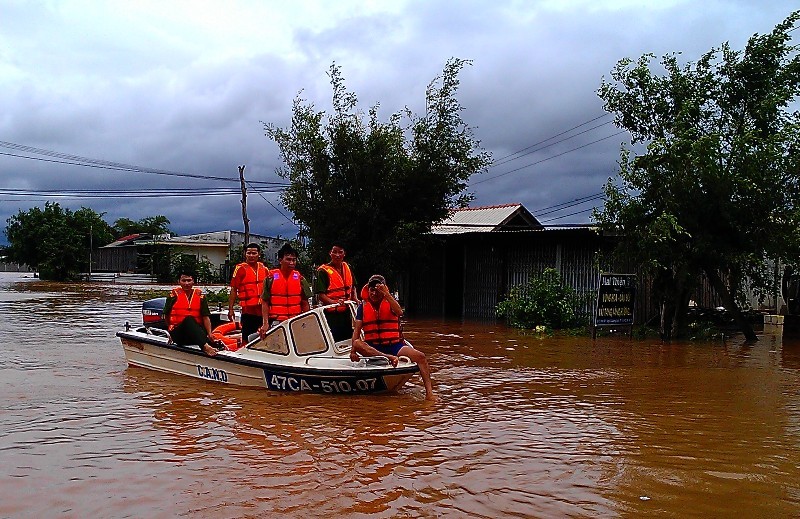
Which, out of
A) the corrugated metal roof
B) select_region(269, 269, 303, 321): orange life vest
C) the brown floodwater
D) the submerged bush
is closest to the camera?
the brown floodwater

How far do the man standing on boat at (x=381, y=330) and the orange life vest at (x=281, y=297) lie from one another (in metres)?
1.34

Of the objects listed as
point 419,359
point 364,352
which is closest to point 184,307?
point 364,352

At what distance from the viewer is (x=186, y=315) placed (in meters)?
10.7

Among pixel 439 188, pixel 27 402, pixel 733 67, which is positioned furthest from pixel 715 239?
pixel 27 402

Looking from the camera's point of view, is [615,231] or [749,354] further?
[615,231]

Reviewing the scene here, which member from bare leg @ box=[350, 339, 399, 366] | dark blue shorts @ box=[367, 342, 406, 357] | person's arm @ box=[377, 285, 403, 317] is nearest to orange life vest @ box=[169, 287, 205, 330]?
bare leg @ box=[350, 339, 399, 366]

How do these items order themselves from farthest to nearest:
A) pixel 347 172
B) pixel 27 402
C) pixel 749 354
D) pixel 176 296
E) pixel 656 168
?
1. pixel 347 172
2. pixel 656 168
3. pixel 749 354
4. pixel 176 296
5. pixel 27 402

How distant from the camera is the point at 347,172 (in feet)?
71.4

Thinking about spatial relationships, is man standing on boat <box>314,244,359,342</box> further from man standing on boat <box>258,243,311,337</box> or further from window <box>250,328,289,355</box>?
window <box>250,328,289,355</box>

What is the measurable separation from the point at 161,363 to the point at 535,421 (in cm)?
587

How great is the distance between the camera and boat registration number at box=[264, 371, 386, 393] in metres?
9.30

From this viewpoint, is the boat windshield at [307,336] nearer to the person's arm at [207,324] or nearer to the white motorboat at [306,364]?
the white motorboat at [306,364]

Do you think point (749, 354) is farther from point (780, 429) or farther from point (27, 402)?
point (27, 402)

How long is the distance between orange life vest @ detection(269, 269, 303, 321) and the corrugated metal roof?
16.0 metres
